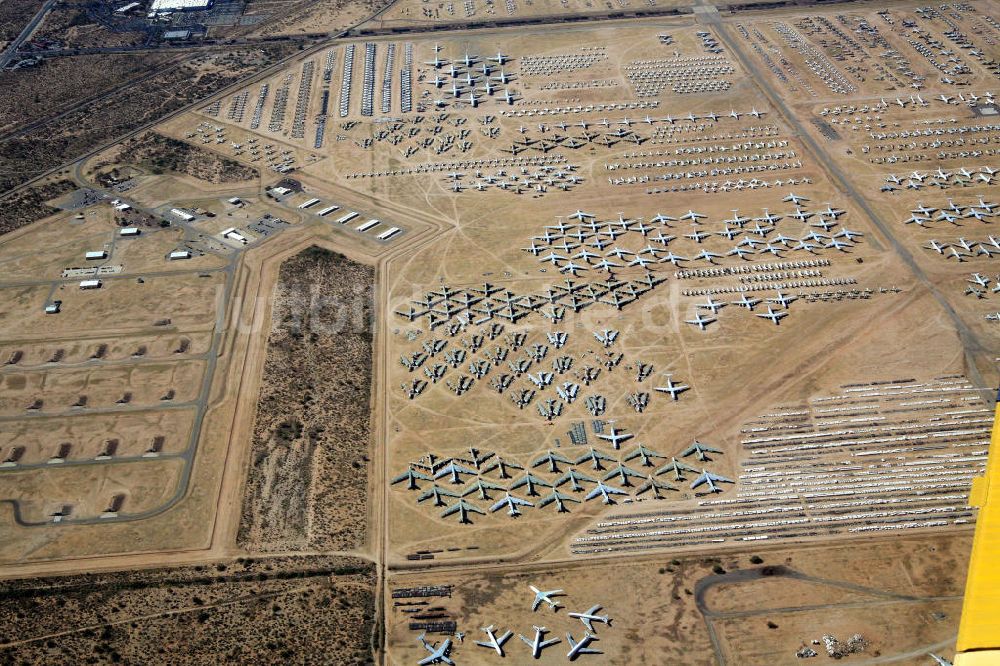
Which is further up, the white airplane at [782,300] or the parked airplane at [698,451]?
the white airplane at [782,300]

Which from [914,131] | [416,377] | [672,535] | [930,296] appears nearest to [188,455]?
[416,377]

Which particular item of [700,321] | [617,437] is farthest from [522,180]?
[617,437]

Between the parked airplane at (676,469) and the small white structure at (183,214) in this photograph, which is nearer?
the parked airplane at (676,469)

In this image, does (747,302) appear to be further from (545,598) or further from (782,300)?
(545,598)

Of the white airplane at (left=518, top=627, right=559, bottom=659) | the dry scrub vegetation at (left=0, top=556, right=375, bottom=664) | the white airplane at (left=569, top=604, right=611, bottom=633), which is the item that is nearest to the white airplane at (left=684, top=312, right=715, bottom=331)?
the white airplane at (left=569, top=604, right=611, bottom=633)

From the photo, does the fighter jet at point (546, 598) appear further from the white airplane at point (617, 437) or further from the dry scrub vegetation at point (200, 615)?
the white airplane at point (617, 437)

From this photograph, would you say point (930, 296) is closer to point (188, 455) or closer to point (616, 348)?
point (616, 348)

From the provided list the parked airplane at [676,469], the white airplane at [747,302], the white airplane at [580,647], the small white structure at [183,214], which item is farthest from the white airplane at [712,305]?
the small white structure at [183,214]
